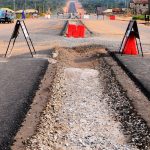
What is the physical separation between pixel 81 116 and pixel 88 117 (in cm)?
16

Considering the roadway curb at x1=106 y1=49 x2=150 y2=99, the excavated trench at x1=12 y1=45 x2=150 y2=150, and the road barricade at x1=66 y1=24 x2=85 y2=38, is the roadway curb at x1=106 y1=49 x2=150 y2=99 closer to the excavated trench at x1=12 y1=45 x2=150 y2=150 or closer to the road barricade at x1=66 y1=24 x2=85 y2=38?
the excavated trench at x1=12 y1=45 x2=150 y2=150

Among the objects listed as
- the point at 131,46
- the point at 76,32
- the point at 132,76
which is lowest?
the point at 76,32

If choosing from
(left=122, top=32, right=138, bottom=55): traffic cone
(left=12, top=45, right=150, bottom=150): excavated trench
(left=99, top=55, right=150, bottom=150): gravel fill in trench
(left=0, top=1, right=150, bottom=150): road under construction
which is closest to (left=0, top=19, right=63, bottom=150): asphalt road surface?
(left=0, top=1, right=150, bottom=150): road under construction

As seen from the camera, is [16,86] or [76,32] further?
[76,32]

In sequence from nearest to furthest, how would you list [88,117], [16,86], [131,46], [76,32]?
[88,117]
[16,86]
[131,46]
[76,32]

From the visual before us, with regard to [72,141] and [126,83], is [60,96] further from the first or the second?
[72,141]

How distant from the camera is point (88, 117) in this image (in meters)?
10.2

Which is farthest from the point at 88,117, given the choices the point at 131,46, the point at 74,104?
the point at 131,46

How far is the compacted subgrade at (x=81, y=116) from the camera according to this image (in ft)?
27.6

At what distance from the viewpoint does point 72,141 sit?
27.9ft

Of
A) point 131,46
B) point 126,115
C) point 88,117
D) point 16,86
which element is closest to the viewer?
point 88,117

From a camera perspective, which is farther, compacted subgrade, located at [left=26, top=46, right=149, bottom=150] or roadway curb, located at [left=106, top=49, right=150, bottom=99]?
roadway curb, located at [left=106, top=49, right=150, bottom=99]

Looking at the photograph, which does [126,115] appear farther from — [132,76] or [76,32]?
[76,32]

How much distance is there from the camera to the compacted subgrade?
8398mm
